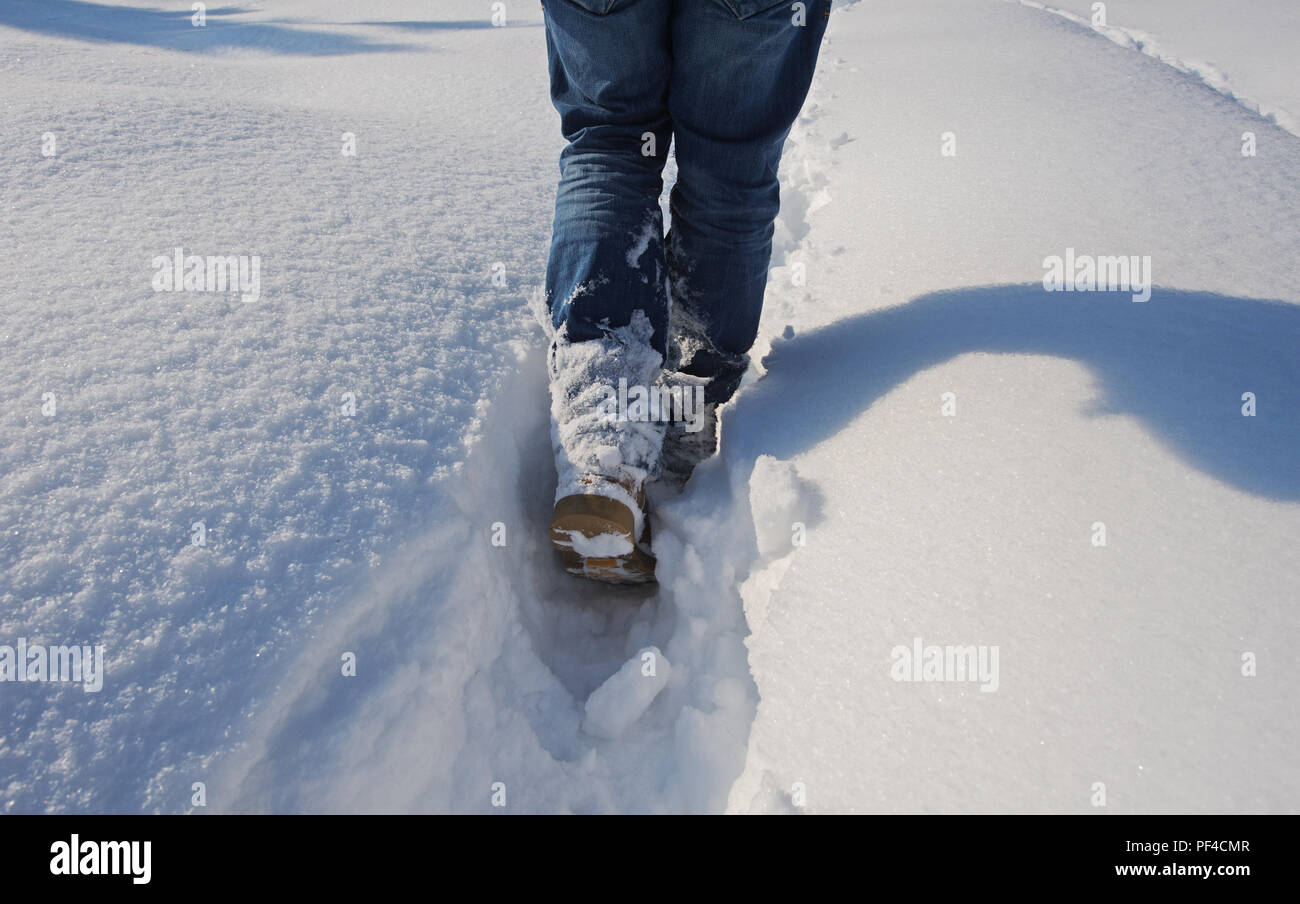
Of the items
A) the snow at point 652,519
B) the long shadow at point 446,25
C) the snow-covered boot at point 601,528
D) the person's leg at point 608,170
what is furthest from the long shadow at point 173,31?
the snow-covered boot at point 601,528

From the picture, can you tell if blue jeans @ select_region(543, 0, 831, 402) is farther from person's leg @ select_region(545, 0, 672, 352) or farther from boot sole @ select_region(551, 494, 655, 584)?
boot sole @ select_region(551, 494, 655, 584)

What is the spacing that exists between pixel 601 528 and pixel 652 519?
20cm

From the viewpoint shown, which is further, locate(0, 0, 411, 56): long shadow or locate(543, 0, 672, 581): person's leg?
locate(0, 0, 411, 56): long shadow

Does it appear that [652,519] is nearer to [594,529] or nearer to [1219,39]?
[594,529]

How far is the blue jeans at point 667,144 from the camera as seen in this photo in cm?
99

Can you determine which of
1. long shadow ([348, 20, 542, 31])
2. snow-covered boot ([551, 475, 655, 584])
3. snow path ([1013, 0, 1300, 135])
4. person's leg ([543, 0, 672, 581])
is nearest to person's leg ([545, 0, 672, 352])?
person's leg ([543, 0, 672, 581])

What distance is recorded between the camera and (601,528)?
1.01 meters

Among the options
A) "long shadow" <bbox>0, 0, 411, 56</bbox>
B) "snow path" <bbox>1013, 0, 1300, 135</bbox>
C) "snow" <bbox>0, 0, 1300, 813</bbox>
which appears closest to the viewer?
"snow" <bbox>0, 0, 1300, 813</bbox>

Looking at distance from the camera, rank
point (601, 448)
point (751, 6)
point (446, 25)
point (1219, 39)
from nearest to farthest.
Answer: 1. point (751, 6)
2. point (601, 448)
3. point (1219, 39)
4. point (446, 25)

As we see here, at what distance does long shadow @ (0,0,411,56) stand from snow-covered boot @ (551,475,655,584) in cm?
313

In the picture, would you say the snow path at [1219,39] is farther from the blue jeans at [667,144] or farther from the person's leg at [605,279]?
the person's leg at [605,279]

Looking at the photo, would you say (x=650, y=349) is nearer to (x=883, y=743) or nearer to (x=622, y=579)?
(x=622, y=579)

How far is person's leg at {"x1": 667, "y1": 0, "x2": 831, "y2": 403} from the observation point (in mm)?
986

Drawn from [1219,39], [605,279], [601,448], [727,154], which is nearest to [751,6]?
[727,154]
